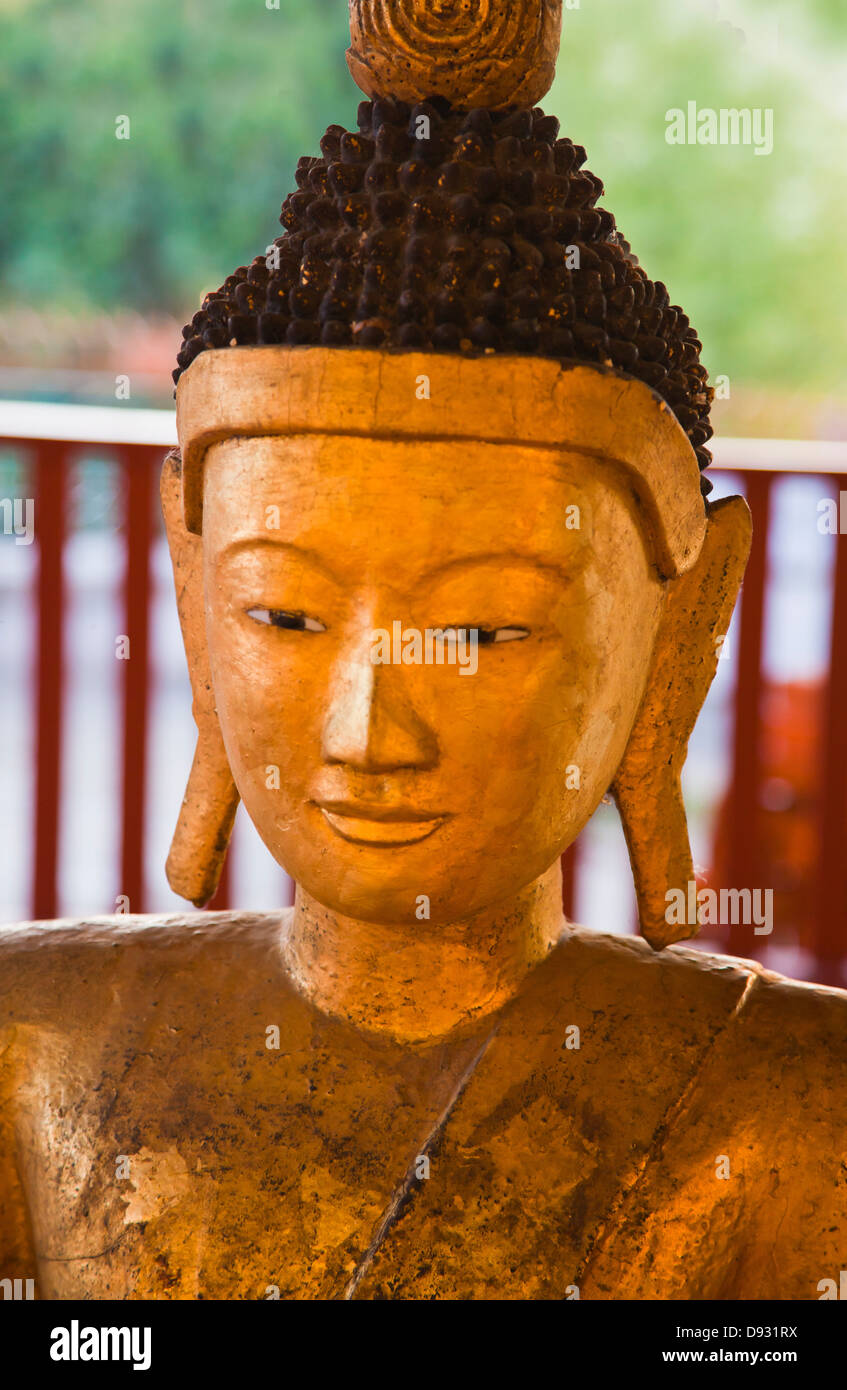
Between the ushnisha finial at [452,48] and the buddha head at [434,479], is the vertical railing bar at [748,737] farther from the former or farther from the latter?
the ushnisha finial at [452,48]

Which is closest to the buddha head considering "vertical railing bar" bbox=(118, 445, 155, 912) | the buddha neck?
the buddha neck

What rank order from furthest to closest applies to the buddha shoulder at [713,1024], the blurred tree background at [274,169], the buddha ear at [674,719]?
the blurred tree background at [274,169]
the buddha ear at [674,719]
the buddha shoulder at [713,1024]

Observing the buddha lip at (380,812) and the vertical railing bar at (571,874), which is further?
the vertical railing bar at (571,874)

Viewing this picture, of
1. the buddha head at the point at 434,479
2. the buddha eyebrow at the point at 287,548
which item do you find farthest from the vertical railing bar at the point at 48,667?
the buddha eyebrow at the point at 287,548

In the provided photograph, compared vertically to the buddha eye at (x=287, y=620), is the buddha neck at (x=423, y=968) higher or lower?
lower

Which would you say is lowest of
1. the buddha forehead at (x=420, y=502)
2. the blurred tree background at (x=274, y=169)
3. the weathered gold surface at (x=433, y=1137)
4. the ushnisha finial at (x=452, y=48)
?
the weathered gold surface at (x=433, y=1137)

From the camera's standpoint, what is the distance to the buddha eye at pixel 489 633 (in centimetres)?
162

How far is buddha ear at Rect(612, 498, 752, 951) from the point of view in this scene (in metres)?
1.97

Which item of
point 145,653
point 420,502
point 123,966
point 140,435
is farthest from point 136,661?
point 420,502

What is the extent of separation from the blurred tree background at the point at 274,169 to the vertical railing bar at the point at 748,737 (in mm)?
1053

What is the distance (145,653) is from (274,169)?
7.21ft

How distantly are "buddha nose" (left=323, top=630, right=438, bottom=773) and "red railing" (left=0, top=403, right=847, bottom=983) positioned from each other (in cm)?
209

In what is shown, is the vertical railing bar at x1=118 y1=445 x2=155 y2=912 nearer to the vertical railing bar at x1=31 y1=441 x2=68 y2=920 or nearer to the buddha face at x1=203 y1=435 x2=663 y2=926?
the vertical railing bar at x1=31 y1=441 x2=68 y2=920

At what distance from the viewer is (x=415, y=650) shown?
5.31ft
